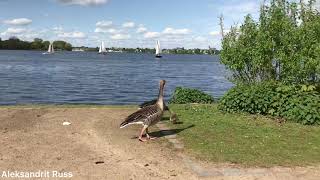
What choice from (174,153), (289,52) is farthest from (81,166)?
(289,52)

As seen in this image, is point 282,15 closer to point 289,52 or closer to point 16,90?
point 289,52

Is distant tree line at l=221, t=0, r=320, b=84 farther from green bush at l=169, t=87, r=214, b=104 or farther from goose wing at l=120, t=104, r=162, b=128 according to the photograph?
goose wing at l=120, t=104, r=162, b=128

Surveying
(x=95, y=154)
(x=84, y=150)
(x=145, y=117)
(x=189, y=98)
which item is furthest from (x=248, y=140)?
(x=189, y=98)

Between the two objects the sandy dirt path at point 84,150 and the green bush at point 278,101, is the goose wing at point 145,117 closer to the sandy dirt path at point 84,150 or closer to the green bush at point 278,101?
the sandy dirt path at point 84,150

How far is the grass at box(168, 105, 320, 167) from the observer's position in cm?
923

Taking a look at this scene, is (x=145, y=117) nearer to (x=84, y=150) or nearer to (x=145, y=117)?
(x=145, y=117)

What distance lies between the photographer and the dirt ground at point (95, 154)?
821 centimetres

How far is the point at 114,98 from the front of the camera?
32.2m

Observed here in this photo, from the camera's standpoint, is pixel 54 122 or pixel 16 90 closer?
pixel 54 122

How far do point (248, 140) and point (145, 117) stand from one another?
7.81 feet

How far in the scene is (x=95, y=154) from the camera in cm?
936

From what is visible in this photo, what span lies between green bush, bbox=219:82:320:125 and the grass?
398mm

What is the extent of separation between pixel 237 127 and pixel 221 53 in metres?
4.48

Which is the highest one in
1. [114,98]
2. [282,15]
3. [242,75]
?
[282,15]
